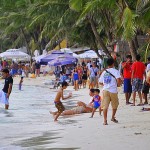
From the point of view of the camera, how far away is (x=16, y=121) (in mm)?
14453

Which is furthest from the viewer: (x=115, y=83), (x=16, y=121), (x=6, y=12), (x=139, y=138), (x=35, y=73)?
(x=6, y=12)

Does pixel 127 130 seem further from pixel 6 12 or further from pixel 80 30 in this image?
pixel 6 12

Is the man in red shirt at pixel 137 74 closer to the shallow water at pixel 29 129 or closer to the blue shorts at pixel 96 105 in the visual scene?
the blue shorts at pixel 96 105

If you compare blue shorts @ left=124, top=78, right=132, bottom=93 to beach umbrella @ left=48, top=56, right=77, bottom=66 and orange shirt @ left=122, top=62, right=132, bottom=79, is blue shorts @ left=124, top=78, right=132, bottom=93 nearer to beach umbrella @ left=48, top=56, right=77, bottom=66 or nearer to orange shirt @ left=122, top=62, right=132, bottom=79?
orange shirt @ left=122, top=62, right=132, bottom=79

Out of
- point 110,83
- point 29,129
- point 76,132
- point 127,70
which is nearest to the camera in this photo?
point 76,132

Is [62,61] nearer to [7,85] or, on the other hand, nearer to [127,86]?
[7,85]

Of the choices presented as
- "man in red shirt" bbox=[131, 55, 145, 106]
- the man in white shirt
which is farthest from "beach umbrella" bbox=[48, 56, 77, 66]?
the man in white shirt

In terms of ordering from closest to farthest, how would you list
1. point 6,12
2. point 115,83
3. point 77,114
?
point 115,83, point 77,114, point 6,12

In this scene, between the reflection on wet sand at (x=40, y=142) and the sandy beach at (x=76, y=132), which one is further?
the reflection on wet sand at (x=40, y=142)

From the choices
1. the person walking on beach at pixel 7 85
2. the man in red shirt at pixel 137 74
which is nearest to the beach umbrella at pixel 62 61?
the person walking on beach at pixel 7 85

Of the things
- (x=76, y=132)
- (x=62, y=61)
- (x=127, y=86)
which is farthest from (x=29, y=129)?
(x=62, y=61)

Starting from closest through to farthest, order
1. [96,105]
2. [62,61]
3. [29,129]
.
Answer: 1. [29,129]
2. [96,105]
3. [62,61]

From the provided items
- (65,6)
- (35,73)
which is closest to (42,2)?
(65,6)

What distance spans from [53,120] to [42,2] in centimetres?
1916
